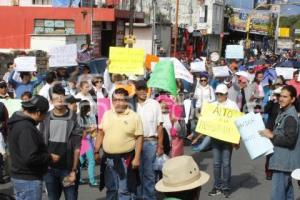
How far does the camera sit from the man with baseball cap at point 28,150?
5.37 meters

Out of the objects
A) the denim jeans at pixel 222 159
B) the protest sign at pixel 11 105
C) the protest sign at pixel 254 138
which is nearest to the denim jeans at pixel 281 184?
the protest sign at pixel 254 138

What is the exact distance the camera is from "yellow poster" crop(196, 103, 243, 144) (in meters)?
8.58

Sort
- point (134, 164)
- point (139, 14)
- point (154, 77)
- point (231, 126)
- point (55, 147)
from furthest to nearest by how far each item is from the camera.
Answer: point (139, 14) < point (154, 77) < point (231, 126) < point (134, 164) < point (55, 147)

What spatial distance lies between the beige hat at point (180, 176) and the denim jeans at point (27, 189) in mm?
2278

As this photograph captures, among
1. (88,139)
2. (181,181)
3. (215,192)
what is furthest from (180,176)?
(88,139)

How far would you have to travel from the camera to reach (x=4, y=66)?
840 inches

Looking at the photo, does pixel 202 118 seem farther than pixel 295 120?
Yes

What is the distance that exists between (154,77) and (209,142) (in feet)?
4.48

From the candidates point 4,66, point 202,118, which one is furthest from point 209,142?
point 4,66

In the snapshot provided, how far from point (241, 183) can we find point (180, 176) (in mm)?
6714

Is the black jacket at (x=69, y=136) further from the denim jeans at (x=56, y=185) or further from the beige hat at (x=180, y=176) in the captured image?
the beige hat at (x=180, y=176)

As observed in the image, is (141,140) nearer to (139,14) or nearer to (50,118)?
(50,118)

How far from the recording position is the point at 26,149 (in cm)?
536

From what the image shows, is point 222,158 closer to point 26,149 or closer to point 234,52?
point 26,149
